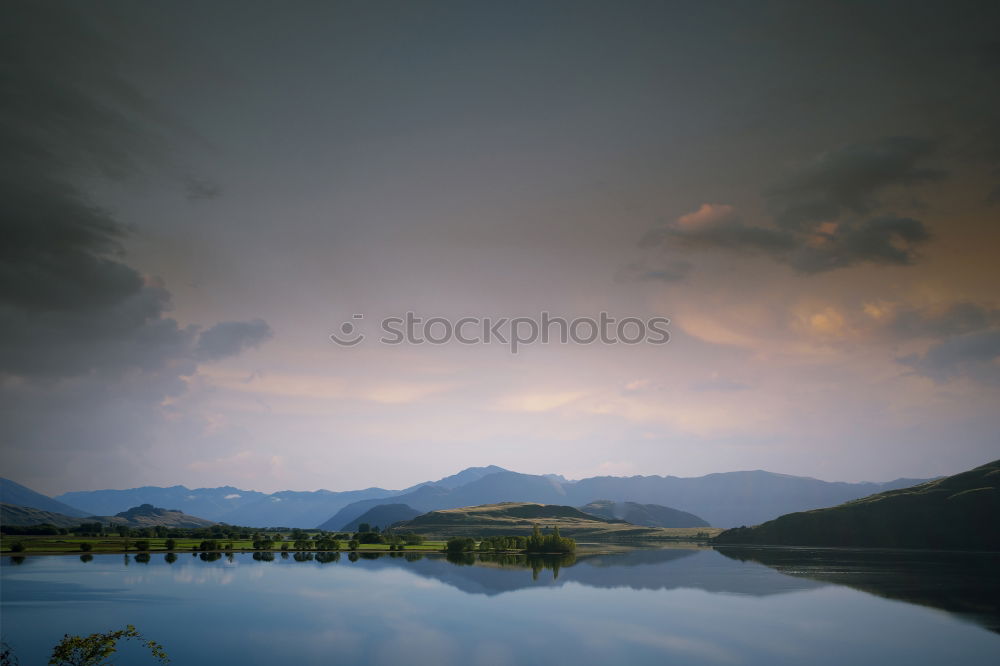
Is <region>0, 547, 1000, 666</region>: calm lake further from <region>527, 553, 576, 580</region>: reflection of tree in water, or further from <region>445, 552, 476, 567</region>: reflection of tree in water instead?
<region>445, 552, 476, 567</region>: reflection of tree in water

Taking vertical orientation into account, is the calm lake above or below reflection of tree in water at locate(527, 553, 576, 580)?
above

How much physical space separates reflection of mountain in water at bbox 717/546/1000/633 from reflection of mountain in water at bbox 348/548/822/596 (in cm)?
965

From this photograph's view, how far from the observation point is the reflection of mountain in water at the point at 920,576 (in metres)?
95.2

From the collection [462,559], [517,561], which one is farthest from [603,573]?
[462,559]

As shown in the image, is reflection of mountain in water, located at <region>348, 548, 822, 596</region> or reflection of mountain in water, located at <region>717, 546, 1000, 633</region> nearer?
reflection of mountain in water, located at <region>717, 546, 1000, 633</region>

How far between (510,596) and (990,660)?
64.6m

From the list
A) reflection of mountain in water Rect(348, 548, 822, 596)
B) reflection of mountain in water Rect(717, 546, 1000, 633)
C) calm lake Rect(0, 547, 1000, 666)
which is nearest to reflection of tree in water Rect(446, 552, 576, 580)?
reflection of mountain in water Rect(348, 548, 822, 596)

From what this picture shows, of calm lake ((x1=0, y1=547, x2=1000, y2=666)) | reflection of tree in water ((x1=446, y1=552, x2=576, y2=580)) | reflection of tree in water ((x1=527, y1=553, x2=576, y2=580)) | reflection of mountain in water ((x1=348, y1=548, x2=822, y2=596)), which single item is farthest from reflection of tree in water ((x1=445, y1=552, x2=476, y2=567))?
calm lake ((x1=0, y1=547, x2=1000, y2=666))

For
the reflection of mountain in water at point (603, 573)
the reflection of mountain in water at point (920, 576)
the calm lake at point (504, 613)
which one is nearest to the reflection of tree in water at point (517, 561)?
the reflection of mountain in water at point (603, 573)

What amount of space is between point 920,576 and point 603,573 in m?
67.9

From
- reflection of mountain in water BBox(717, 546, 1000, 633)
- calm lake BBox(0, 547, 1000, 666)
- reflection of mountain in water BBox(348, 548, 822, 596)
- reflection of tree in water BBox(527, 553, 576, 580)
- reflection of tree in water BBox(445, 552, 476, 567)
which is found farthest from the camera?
reflection of tree in water BBox(445, 552, 476, 567)

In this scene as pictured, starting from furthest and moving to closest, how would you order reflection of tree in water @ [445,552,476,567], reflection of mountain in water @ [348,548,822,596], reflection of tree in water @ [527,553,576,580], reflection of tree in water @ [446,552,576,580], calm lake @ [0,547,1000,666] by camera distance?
reflection of tree in water @ [445,552,476,567] < reflection of tree in water @ [446,552,576,580] < reflection of tree in water @ [527,553,576,580] < reflection of mountain in water @ [348,548,822,596] < calm lake @ [0,547,1000,666]

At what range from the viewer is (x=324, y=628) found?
73625 mm

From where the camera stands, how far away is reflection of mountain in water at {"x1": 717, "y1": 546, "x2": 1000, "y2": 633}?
9525 centimetres
